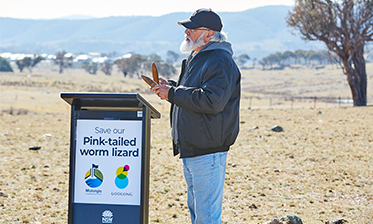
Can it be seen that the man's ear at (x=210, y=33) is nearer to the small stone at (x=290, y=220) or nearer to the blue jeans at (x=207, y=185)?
the blue jeans at (x=207, y=185)

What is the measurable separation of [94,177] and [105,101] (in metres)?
0.63

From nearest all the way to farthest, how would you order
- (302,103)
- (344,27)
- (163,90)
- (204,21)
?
(163,90) → (204,21) → (344,27) → (302,103)

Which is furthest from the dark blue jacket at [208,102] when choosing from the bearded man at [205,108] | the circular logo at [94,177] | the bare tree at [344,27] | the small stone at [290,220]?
the bare tree at [344,27]

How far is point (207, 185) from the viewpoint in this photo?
3.51 metres

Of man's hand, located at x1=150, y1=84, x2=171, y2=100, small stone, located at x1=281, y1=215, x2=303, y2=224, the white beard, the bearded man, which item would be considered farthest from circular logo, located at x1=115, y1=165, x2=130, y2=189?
small stone, located at x1=281, y1=215, x2=303, y2=224

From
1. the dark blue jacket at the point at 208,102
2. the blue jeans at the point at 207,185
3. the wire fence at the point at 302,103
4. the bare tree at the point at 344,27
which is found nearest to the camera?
the dark blue jacket at the point at 208,102

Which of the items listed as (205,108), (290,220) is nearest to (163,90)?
(205,108)

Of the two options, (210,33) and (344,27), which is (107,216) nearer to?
(210,33)

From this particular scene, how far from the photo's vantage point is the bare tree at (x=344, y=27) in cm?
2361

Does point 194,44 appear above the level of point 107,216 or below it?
above

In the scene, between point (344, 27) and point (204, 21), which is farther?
point (344, 27)

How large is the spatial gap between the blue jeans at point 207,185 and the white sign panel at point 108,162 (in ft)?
1.53

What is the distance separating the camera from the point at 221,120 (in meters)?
3.45

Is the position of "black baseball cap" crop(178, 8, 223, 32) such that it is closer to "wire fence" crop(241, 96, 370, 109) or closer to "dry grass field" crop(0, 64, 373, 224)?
"dry grass field" crop(0, 64, 373, 224)
